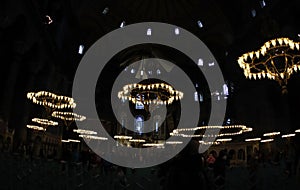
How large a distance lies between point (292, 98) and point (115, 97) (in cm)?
2149

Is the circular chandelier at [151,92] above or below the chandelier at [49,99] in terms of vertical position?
above

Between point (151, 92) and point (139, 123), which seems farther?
point (139, 123)

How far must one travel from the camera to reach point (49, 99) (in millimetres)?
14586

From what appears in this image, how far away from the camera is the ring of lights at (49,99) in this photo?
44.6ft

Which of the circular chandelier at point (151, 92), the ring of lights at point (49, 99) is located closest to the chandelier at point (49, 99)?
the ring of lights at point (49, 99)

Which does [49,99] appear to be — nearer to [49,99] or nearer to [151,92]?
[49,99]

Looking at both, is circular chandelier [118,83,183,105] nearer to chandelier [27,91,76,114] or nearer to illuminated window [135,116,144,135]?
chandelier [27,91,76,114]

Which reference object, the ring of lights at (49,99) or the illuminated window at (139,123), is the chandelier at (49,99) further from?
the illuminated window at (139,123)

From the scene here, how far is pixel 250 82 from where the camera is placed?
2070 centimetres

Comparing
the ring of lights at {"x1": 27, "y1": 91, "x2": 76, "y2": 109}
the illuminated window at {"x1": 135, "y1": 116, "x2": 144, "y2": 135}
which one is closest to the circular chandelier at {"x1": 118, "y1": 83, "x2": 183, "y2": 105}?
the ring of lights at {"x1": 27, "y1": 91, "x2": 76, "y2": 109}

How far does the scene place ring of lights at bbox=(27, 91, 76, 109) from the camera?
13598 millimetres

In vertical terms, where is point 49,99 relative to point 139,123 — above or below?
below

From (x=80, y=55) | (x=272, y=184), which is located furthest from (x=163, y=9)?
(x=272, y=184)

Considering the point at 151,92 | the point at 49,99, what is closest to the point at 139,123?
the point at 151,92
